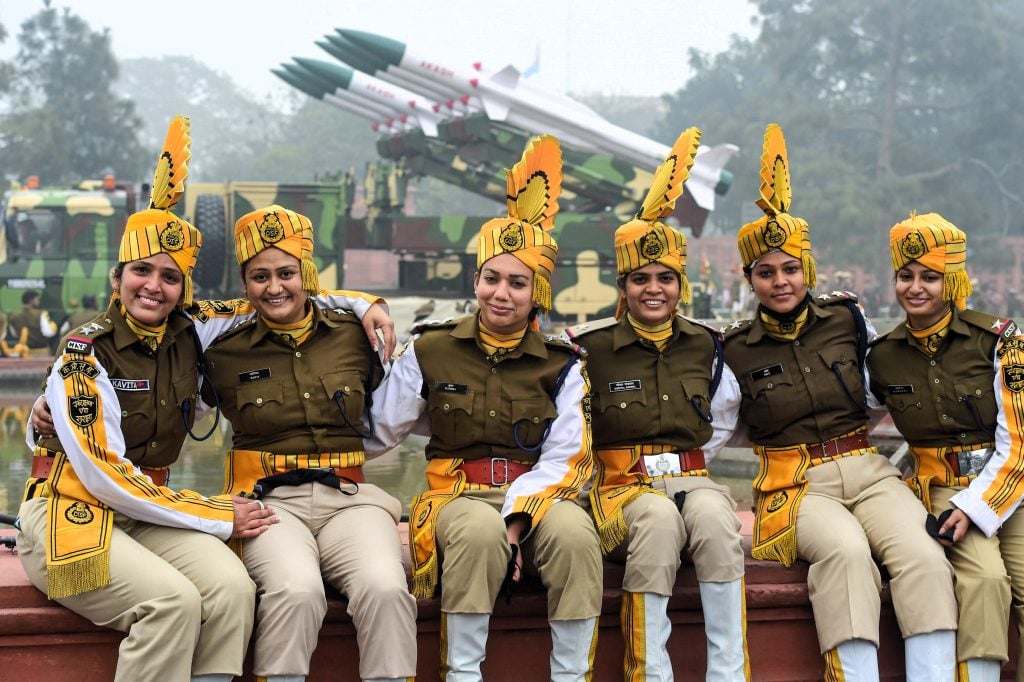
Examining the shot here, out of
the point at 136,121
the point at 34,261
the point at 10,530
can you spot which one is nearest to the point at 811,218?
the point at 136,121

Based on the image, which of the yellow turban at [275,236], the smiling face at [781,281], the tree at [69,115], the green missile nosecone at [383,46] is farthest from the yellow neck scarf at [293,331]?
the tree at [69,115]

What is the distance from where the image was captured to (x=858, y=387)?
4223mm

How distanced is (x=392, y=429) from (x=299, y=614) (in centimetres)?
91

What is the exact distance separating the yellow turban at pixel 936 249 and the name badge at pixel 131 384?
253cm

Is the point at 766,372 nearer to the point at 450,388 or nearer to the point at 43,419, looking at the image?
the point at 450,388

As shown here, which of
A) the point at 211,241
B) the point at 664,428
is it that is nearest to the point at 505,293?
the point at 664,428

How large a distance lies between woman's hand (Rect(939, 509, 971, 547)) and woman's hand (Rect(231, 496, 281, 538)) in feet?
6.84

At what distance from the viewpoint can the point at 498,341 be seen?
402 centimetres

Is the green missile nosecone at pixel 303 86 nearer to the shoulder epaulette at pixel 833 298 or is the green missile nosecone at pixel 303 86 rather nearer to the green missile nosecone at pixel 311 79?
the green missile nosecone at pixel 311 79

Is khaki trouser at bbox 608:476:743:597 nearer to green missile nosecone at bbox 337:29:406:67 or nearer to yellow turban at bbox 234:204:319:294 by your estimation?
yellow turban at bbox 234:204:319:294

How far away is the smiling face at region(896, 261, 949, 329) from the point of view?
4145 millimetres

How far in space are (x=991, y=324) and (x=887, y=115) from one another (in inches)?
1627

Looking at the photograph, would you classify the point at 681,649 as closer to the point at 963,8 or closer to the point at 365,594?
the point at 365,594

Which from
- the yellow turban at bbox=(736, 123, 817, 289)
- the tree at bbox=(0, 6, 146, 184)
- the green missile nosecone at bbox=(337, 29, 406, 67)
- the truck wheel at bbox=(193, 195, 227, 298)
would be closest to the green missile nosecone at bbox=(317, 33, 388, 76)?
the green missile nosecone at bbox=(337, 29, 406, 67)
